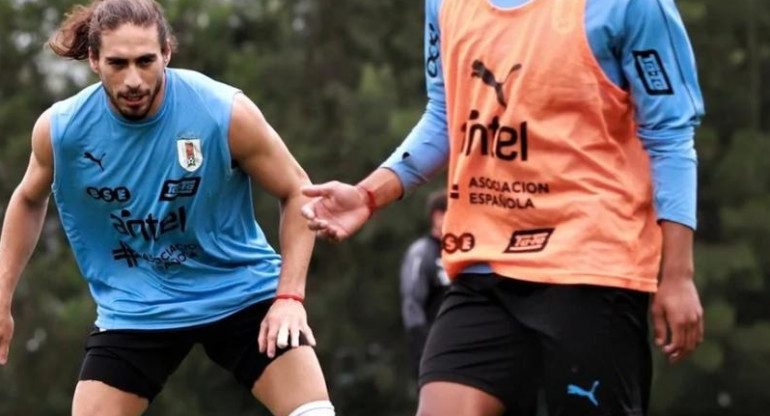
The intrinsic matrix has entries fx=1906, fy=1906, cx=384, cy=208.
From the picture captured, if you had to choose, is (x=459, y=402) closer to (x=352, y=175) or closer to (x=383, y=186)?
(x=383, y=186)

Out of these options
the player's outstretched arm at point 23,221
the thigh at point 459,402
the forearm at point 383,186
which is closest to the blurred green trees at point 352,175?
the player's outstretched arm at point 23,221

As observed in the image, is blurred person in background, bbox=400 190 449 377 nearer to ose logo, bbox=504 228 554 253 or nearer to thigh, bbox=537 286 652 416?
ose logo, bbox=504 228 554 253

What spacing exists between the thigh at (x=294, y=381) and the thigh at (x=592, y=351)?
1.27 meters

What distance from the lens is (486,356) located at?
4.93 metres

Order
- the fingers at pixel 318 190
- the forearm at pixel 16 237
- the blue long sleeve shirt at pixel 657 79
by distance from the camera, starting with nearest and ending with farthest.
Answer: the blue long sleeve shirt at pixel 657 79 < the fingers at pixel 318 190 < the forearm at pixel 16 237

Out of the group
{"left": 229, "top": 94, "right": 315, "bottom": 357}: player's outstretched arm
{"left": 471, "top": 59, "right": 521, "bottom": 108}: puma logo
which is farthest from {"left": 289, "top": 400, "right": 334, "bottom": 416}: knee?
{"left": 471, "top": 59, "right": 521, "bottom": 108}: puma logo

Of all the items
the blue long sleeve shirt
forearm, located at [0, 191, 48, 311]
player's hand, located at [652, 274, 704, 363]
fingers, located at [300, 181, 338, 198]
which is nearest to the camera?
player's hand, located at [652, 274, 704, 363]

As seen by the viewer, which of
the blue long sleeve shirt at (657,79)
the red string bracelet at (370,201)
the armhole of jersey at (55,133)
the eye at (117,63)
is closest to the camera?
the blue long sleeve shirt at (657,79)

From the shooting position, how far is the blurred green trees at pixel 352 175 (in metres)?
18.5

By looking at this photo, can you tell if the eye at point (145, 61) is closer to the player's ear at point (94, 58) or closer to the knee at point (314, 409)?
the player's ear at point (94, 58)

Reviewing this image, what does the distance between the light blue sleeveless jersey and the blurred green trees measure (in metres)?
11.7

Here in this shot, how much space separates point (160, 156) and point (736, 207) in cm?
1453

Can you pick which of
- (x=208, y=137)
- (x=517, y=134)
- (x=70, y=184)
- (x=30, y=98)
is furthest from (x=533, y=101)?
(x=30, y=98)

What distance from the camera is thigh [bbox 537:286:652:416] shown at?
15.8ft
